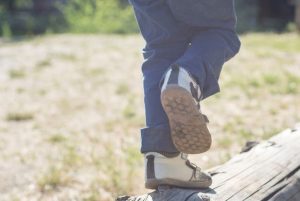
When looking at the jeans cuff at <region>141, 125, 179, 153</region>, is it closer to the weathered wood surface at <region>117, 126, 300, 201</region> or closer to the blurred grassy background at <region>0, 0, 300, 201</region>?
the weathered wood surface at <region>117, 126, 300, 201</region>

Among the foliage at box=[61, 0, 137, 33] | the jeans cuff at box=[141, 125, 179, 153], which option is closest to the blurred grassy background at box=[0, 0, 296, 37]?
the foliage at box=[61, 0, 137, 33]

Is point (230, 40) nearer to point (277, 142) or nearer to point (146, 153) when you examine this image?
point (146, 153)

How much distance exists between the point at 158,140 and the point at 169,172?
0.37 ft

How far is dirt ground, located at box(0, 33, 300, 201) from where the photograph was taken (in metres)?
3.28

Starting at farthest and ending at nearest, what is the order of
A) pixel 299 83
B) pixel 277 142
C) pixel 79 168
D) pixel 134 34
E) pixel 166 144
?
pixel 134 34
pixel 299 83
pixel 79 168
pixel 277 142
pixel 166 144

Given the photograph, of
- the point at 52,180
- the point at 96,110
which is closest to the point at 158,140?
the point at 52,180

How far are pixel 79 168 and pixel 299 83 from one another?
9.82 ft

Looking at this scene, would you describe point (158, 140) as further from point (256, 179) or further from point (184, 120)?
point (256, 179)

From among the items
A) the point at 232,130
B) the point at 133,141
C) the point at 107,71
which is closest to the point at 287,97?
the point at 232,130

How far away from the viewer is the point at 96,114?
490cm

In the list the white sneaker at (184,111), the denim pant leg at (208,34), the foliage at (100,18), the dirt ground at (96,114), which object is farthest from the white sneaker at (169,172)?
the foliage at (100,18)

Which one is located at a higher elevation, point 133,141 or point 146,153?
point 146,153

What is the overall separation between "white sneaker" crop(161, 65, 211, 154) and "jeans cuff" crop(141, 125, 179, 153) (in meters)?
0.09

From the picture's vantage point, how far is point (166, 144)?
2025 mm
